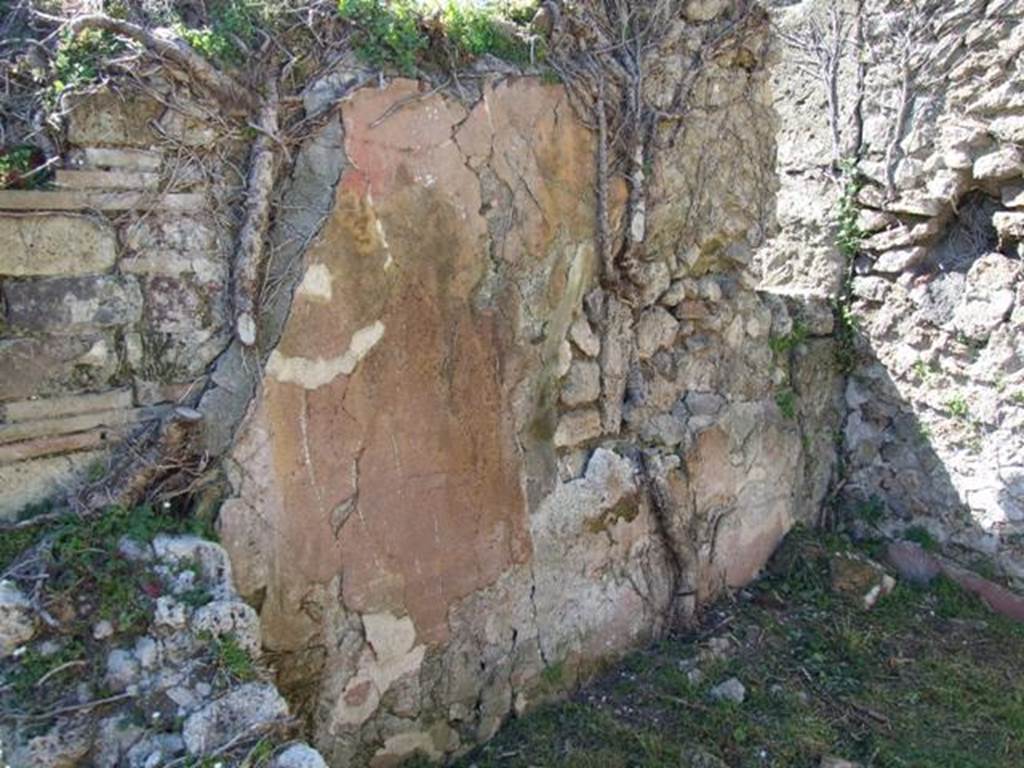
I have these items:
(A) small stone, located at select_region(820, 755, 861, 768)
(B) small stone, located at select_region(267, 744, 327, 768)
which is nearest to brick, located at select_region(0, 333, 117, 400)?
(B) small stone, located at select_region(267, 744, 327, 768)

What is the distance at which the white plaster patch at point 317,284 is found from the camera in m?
2.33

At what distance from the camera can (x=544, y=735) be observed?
9.43 ft

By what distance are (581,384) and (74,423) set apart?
159cm

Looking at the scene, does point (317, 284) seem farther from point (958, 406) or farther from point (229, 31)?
point (958, 406)

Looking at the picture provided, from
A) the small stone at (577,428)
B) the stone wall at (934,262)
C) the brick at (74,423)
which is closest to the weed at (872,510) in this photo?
the stone wall at (934,262)

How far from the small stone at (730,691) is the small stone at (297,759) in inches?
66.7

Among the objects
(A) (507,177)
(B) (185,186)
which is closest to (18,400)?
(B) (185,186)

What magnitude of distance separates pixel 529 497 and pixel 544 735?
75cm

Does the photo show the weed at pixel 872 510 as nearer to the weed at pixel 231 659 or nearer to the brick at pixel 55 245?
the weed at pixel 231 659

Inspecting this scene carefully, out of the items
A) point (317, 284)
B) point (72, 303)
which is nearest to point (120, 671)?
point (72, 303)

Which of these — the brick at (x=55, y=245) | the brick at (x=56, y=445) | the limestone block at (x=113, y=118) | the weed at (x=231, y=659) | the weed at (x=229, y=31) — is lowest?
the weed at (x=231, y=659)

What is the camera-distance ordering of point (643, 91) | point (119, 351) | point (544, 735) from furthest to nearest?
point (643, 91) < point (544, 735) < point (119, 351)

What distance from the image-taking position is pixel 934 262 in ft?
13.2

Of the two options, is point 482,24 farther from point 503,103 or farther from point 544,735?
point 544,735
